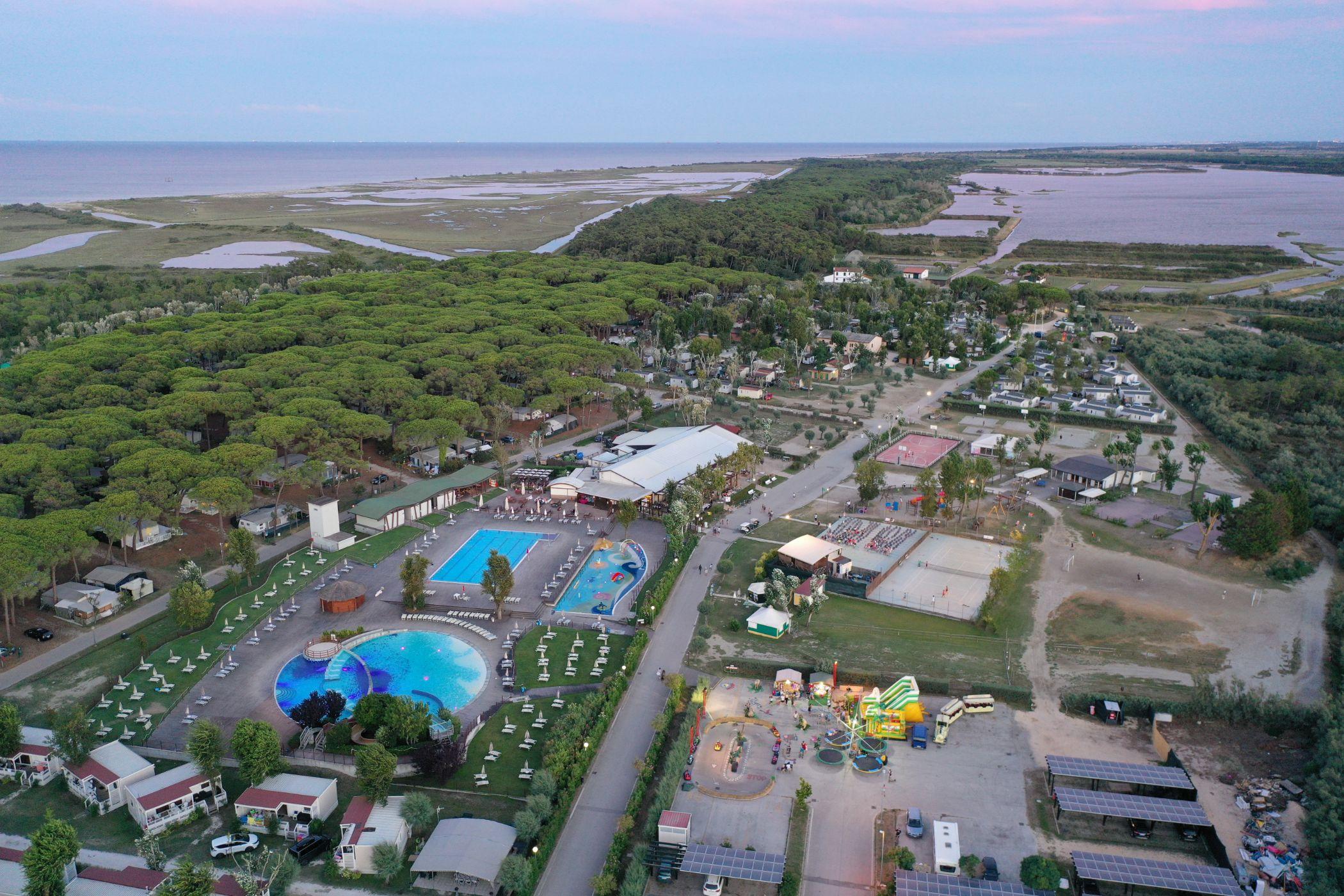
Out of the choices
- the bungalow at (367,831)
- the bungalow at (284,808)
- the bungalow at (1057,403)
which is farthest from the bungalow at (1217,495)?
the bungalow at (284,808)

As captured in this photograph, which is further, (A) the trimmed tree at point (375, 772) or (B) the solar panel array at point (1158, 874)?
(A) the trimmed tree at point (375, 772)

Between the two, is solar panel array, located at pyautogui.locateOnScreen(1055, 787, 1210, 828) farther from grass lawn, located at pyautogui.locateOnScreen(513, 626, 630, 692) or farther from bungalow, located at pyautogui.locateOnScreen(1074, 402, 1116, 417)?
bungalow, located at pyautogui.locateOnScreen(1074, 402, 1116, 417)

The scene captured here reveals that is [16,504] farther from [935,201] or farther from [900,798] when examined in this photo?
[935,201]

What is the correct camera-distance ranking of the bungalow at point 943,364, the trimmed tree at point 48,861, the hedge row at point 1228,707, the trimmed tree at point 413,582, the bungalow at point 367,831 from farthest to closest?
the bungalow at point 943,364 → the trimmed tree at point 413,582 → the hedge row at point 1228,707 → the bungalow at point 367,831 → the trimmed tree at point 48,861

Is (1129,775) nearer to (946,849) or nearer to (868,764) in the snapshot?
(946,849)

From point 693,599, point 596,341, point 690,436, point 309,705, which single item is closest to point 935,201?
point 596,341

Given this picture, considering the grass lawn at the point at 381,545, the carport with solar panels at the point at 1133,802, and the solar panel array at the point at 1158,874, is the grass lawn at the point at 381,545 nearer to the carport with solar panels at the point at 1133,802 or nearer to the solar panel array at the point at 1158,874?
the carport with solar panels at the point at 1133,802
